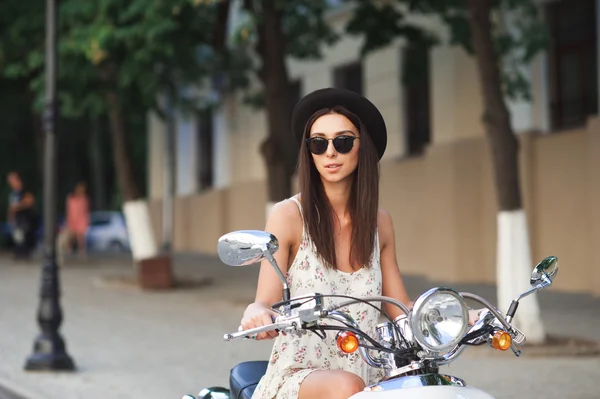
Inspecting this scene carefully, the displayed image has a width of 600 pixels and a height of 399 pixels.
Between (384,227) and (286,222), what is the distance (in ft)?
1.38

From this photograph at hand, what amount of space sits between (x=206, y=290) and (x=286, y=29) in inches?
173

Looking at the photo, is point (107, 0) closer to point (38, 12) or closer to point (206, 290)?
point (38, 12)

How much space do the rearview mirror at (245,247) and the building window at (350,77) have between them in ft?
60.9

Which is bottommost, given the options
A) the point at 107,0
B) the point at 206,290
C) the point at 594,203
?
the point at 206,290

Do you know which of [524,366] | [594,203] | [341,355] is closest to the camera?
[341,355]

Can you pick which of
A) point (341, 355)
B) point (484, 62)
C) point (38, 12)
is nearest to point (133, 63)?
point (38, 12)

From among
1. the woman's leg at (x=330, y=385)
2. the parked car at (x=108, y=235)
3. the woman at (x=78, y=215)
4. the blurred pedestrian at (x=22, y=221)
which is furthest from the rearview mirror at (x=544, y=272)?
the parked car at (x=108, y=235)

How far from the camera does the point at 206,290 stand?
1761cm

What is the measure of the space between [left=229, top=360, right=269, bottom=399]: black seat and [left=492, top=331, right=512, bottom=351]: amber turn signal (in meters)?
0.89

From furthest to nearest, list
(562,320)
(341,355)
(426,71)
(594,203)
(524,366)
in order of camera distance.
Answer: (426,71), (594,203), (562,320), (524,366), (341,355)

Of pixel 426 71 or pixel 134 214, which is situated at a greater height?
pixel 426 71

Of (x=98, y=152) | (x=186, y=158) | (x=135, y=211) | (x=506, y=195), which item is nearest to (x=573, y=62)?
(x=506, y=195)

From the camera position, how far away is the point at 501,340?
3387mm

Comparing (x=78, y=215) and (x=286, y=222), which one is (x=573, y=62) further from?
(x=78, y=215)
